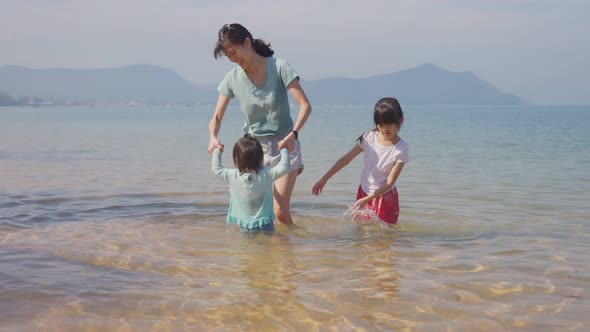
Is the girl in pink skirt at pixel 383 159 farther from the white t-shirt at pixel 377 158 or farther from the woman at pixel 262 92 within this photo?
the woman at pixel 262 92

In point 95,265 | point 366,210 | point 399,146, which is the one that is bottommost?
point 95,265

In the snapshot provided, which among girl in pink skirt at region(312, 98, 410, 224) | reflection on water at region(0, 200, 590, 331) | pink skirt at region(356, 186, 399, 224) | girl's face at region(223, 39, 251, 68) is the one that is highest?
girl's face at region(223, 39, 251, 68)

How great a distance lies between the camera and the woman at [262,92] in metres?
5.28

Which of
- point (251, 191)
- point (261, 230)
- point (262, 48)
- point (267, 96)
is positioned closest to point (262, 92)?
point (267, 96)

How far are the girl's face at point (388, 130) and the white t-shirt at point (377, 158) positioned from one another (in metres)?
0.10

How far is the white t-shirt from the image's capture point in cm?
585

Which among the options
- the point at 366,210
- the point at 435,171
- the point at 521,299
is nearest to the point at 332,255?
the point at 366,210

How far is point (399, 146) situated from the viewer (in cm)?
588

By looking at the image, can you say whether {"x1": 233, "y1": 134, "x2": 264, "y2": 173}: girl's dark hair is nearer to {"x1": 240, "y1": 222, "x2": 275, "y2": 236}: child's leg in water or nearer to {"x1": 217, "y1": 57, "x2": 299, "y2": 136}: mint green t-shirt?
{"x1": 217, "y1": 57, "x2": 299, "y2": 136}: mint green t-shirt

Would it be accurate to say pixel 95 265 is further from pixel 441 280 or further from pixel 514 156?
pixel 514 156

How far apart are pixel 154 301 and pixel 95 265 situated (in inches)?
48.1

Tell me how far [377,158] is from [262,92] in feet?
4.20

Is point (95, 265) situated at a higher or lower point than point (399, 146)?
lower

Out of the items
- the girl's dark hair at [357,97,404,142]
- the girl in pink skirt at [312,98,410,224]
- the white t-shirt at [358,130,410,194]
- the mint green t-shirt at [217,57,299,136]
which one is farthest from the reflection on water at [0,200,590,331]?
the girl's dark hair at [357,97,404,142]
